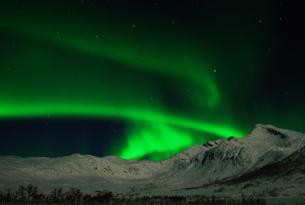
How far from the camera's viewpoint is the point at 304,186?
198000 millimetres
